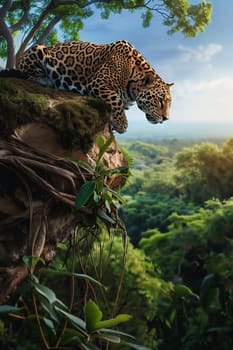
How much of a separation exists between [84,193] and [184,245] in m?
5.14

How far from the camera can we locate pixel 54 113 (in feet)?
4.15

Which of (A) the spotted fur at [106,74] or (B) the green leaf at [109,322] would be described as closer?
(B) the green leaf at [109,322]

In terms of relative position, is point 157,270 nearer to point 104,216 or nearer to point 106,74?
point 106,74

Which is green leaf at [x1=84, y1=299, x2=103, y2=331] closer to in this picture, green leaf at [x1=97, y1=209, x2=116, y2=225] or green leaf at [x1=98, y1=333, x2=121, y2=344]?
green leaf at [x1=98, y1=333, x2=121, y2=344]

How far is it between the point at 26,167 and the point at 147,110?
0.80 meters

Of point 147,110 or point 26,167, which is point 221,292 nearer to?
point 147,110

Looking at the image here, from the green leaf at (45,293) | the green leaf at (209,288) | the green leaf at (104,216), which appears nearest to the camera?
the green leaf at (45,293)

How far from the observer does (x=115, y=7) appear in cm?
491

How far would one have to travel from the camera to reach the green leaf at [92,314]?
944 mm

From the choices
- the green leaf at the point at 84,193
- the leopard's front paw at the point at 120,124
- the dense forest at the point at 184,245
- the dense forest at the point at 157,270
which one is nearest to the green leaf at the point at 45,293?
the dense forest at the point at 157,270

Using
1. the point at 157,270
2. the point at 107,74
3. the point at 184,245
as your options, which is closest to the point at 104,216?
the point at 107,74

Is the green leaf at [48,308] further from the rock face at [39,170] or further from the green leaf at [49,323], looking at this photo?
the rock face at [39,170]

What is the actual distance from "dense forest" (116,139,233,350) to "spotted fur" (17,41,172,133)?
23cm

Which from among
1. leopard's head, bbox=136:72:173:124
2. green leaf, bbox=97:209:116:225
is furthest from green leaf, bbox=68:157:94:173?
leopard's head, bbox=136:72:173:124
